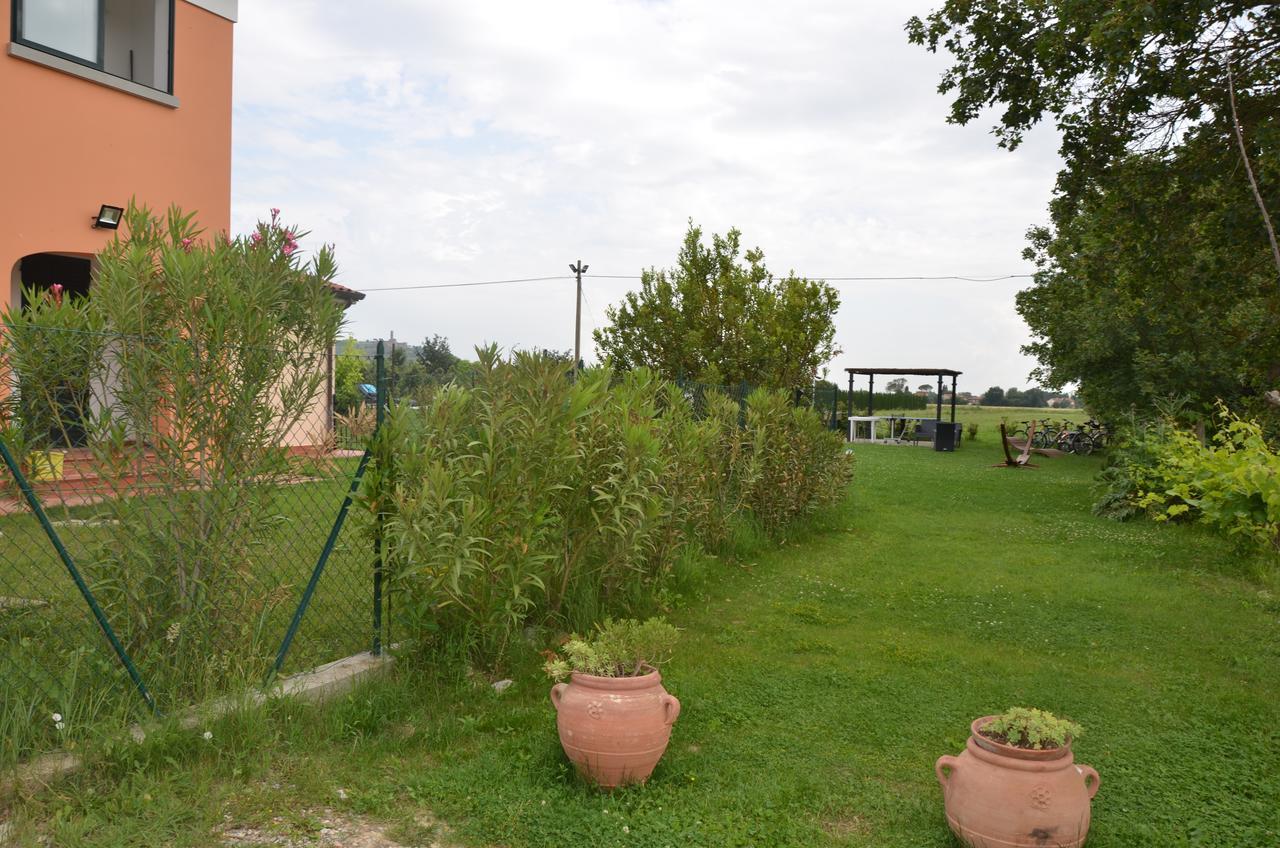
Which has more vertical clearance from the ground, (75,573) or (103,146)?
(103,146)

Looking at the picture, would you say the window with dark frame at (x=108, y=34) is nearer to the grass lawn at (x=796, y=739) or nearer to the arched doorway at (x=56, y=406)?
the arched doorway at (x=56, y=406)

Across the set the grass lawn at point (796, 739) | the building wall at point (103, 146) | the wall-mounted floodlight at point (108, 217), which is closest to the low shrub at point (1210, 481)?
the grass lawn at point (796, 739)

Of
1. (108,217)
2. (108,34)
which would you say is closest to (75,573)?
(108,217)

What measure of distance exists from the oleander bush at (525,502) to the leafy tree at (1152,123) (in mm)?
5029

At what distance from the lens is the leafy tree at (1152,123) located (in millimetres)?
7617

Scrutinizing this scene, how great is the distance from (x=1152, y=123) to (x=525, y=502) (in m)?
7.84

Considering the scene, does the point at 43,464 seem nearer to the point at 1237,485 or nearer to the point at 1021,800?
the point at 1021,800

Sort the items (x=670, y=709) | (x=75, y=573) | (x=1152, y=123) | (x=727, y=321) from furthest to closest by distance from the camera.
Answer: (x=727, y=321), (x=1152, y=123), (x=670, y=709), (x=75, y=573)

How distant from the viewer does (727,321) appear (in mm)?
19203

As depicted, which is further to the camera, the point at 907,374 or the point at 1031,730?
the point at 907,374

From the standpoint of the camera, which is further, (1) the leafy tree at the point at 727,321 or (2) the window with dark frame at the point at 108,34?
(1) the leafy tree at the point at 727,321

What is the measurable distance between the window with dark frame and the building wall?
0.48ft

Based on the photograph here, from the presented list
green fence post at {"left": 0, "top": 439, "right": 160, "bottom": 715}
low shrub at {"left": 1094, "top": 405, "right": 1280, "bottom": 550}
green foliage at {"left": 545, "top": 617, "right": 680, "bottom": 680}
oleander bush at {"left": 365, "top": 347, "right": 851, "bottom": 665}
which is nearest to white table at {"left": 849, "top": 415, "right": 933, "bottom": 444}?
low shrub at {"left": 1094, "top": 405, "right": 1280, "bottom": 550}

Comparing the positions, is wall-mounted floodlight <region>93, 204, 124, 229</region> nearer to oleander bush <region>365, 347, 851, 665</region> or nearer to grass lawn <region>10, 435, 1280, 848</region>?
oleander bush <region>365, 347, 851, 665</region>
